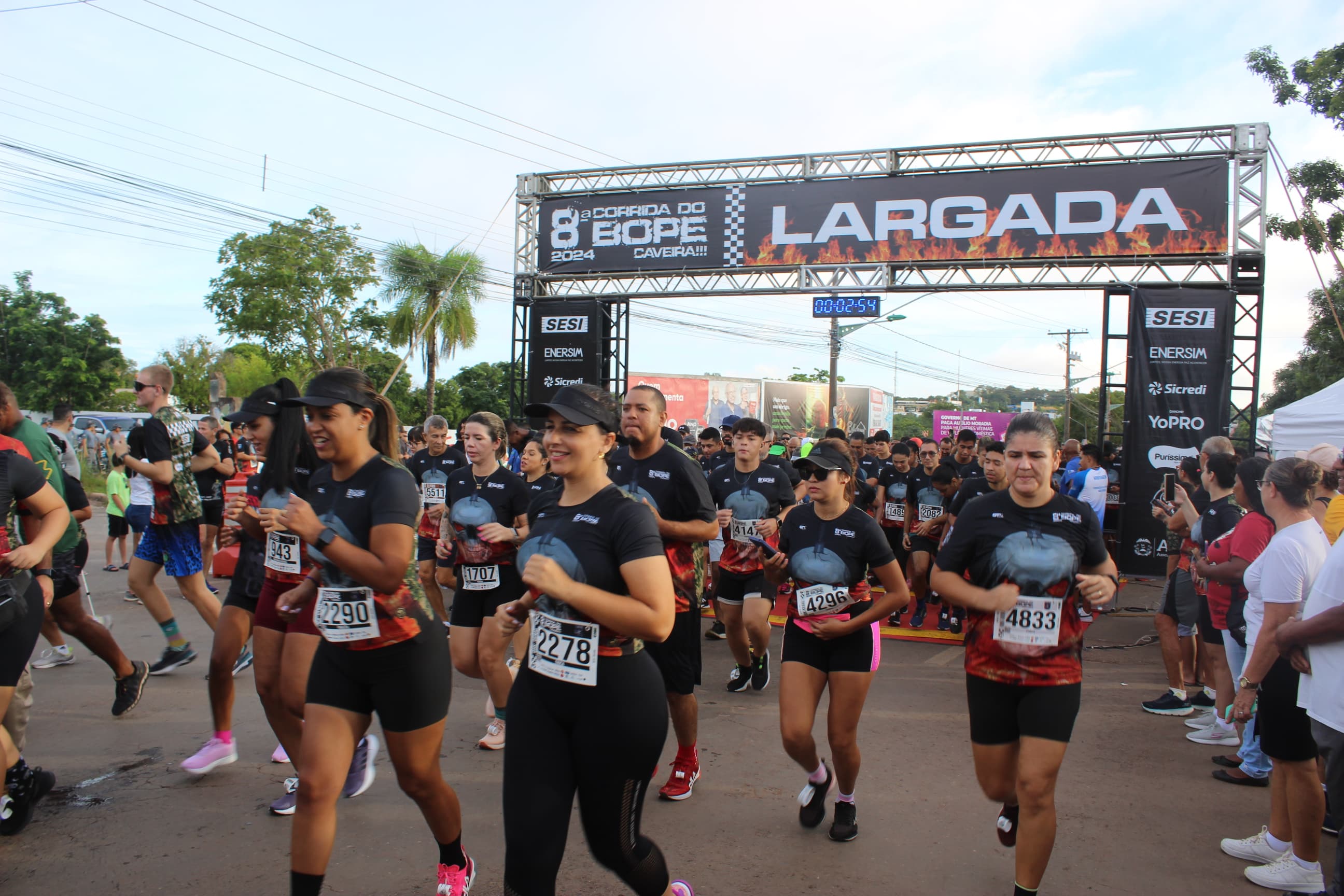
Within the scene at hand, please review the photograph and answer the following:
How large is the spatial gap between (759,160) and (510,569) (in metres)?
10.9

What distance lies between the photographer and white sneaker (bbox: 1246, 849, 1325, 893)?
3502 millimetres

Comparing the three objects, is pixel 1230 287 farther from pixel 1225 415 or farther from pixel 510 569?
pixel 510 569

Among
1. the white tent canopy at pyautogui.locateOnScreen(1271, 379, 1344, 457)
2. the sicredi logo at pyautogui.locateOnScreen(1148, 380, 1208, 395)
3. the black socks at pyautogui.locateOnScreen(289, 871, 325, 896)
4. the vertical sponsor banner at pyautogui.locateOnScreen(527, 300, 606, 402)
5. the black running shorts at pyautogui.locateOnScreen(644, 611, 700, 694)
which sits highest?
the vertical sponsor banner at pyautogui.locateOnScreen(527, 300, 606, 402)

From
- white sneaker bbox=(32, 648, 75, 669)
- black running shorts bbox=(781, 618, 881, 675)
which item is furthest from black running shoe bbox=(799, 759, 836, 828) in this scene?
white sneaker bbox=(32, 648, 75, 669)

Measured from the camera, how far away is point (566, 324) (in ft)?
51.5

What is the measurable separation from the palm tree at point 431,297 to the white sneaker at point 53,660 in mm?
23771

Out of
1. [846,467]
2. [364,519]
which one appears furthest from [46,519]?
[846,467]

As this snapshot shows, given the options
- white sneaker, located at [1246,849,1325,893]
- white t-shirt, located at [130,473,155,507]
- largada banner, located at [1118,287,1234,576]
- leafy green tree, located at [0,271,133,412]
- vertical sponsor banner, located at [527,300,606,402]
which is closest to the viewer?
white sneaker, located at [1246,849,1325,893]

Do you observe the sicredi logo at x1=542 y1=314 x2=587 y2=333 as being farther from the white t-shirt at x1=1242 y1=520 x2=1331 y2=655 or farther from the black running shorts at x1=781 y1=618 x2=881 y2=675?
the white t-shirt at x1=1242 y1=520 x2=1331 y2=655

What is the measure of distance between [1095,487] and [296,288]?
2993cm

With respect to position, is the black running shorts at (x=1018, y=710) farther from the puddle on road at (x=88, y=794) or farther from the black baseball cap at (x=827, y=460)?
the puddle on road at (x=88, y=794)

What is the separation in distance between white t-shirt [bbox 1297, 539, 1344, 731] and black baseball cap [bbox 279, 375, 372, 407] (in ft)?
11.6

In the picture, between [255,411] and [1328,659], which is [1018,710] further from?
[255,411]

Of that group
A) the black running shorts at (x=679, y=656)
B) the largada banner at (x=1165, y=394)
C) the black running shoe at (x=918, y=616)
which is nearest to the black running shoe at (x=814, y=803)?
the black running shorts at (x=679, y=656)
